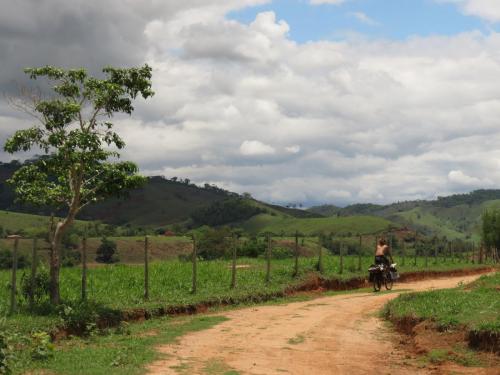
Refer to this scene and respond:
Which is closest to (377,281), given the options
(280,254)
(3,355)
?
(280,254)

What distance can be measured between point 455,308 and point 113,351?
10.0 m

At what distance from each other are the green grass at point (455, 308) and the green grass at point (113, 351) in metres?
6.33

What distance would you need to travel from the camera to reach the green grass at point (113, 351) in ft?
39.0

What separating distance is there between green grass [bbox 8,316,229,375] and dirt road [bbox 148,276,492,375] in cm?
46

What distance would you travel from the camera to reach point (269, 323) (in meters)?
18.9

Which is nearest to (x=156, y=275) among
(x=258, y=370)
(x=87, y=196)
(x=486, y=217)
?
(x=87, y=196)

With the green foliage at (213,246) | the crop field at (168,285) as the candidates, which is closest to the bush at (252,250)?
the green foliage at (213,246)

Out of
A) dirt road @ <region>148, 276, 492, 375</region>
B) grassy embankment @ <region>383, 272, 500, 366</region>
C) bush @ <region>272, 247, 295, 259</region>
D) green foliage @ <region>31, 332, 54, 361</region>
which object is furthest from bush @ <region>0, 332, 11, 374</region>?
bush @ <region>272, 247, 295, 259</region>

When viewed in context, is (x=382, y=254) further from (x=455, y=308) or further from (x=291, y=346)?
(x=291, y=346)

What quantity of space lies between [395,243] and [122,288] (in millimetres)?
126148

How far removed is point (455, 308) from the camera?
58.1 feet

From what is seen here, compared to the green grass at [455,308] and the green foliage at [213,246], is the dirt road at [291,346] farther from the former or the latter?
the green foliage at [213,246]

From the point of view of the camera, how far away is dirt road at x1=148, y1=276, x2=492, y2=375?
40.9ft

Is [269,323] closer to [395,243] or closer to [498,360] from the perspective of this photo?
[498,360]
